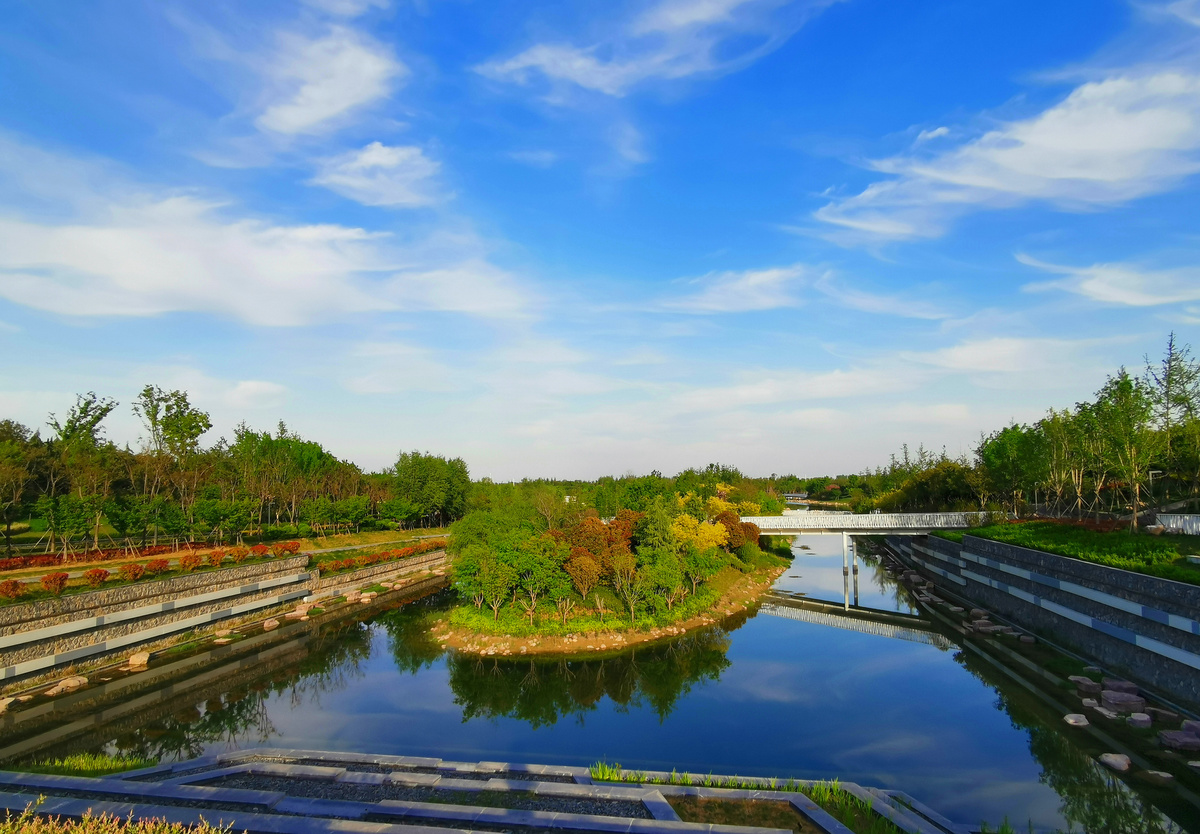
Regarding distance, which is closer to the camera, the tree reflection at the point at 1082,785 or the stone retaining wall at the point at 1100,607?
the tree reflection at the point at 1082,785

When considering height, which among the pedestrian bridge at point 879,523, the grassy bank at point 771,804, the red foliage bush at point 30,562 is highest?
the red foliage bush at point 30,562

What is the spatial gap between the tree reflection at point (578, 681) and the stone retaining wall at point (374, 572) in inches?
734

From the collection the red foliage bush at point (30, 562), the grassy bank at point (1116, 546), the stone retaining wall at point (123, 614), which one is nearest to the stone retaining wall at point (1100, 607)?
the grassy bank at point (1116, 546)

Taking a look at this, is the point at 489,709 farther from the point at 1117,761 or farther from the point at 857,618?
the point at 857,618

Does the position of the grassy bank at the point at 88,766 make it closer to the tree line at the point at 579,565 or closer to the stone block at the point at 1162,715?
the tree line at the point at 579,565

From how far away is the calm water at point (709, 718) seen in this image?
18688 millimetres

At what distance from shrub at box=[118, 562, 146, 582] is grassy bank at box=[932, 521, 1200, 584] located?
4625 cm

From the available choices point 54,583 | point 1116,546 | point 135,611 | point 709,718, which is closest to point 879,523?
point 1116,546

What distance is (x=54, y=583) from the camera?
28.0 m

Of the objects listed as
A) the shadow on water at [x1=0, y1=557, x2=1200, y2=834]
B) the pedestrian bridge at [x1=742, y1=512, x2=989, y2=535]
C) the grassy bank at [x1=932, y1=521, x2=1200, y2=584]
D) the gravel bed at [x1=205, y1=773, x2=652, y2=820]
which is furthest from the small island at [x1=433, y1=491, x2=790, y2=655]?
the grassy bank at [x1=932, y1=521, x2=1200, y2=584]

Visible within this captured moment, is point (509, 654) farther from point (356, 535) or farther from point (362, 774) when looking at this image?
point (356, 535)

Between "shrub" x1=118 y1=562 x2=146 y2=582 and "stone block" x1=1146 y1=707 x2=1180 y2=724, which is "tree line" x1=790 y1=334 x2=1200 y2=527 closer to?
"stone block" x1=1146 y1=707 x2=1180 y2=724

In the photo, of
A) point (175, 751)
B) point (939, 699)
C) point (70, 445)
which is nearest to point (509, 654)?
point (175, 751)

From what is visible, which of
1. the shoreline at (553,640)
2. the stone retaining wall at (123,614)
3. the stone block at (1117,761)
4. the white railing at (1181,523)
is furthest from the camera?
the shoreline at (553,640)
